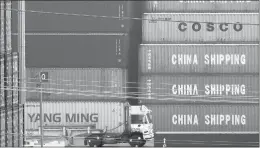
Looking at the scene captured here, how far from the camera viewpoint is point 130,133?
182 feet

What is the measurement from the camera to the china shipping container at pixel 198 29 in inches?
2138

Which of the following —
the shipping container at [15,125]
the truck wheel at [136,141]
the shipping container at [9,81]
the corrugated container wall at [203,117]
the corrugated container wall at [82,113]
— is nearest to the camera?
the shipping container at [9,81]

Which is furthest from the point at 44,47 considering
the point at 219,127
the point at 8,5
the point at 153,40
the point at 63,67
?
the point at 8,5

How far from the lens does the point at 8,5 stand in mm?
36594

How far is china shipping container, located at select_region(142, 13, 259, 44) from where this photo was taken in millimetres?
54312

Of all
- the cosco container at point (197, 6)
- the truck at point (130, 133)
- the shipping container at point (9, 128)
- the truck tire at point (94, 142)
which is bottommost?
the truck tire at point (94, 142)

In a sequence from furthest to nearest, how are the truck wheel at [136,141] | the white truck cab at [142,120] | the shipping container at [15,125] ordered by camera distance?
the truck wheel at [136,141], the white truck cab at [142,120], the shipping container at [15,125]

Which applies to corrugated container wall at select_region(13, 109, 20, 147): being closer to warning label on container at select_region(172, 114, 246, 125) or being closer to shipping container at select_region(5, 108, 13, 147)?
shipping container at select_region(5, 108, 13, 147)

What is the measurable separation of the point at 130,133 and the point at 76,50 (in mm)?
4712

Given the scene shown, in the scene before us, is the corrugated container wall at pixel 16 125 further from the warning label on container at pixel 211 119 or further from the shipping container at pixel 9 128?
the warning label on container at pixel 211 119

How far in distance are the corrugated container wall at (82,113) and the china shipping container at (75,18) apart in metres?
3.51

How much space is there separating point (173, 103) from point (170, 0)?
16.0 ft

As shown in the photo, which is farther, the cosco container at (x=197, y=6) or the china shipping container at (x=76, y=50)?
the china shipping container at (x=76, y=50)

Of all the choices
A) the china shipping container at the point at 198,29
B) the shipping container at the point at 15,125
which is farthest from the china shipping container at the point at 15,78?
the china shipping container at the point at 198,29
